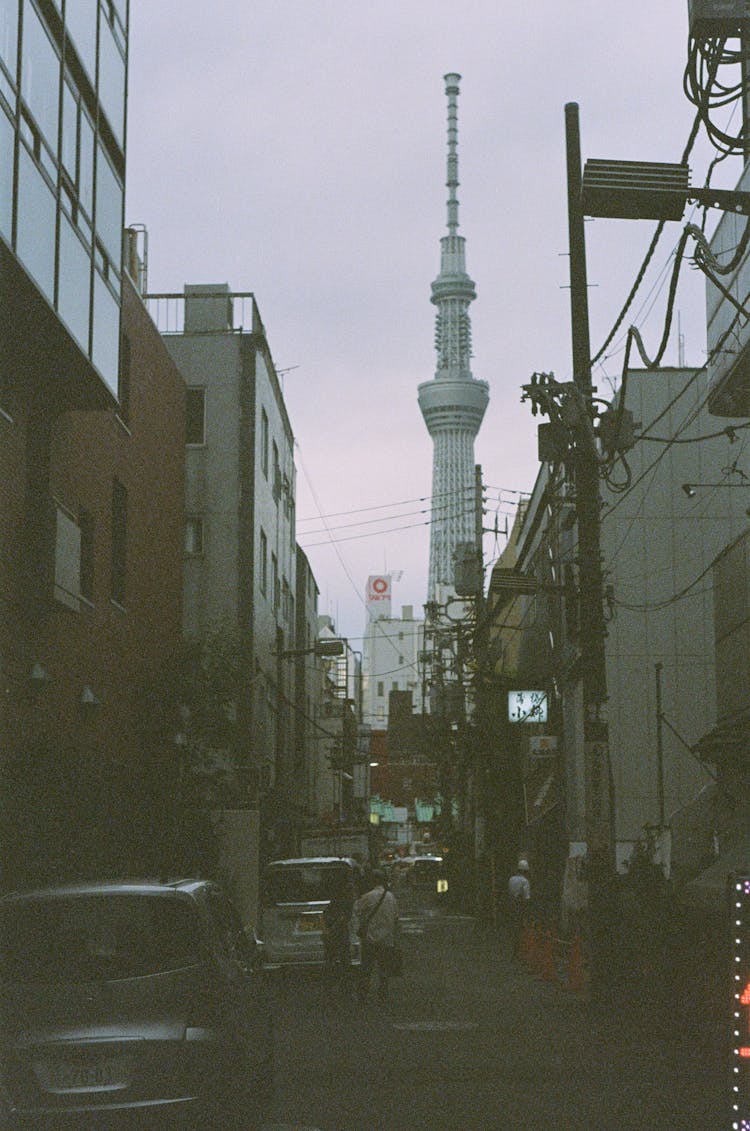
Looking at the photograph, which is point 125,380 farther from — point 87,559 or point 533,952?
point 533,952

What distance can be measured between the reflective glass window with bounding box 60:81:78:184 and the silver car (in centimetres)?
1252

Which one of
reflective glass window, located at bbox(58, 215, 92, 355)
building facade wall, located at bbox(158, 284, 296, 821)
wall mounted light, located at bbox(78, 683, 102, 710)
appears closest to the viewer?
reflective glass window, located at bbox(58, 215, 92, 355)

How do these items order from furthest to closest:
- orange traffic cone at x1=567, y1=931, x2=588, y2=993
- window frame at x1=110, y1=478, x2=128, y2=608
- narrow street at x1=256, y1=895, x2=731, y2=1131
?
window frame at x1=110, y1=478, x2=128, y2=608
orange traffic cone at x1=567, y1=931, x2=588, y2=993
narrow street at x1=256, y1=895, x2=731, y2=1131

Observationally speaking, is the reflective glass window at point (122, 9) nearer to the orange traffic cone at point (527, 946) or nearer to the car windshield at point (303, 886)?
the car windshield at point (303, 886)

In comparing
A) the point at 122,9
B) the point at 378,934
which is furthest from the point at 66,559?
the point at 122,9

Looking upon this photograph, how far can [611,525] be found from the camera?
136ft

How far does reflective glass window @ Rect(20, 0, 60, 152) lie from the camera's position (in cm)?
1742

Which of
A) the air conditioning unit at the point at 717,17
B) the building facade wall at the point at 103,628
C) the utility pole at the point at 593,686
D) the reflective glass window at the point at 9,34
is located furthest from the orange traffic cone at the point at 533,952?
the air conditioning unit at the point at 717,17

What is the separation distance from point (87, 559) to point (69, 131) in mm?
7298

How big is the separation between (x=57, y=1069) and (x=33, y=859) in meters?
9.96

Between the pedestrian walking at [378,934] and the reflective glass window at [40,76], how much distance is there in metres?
10.2

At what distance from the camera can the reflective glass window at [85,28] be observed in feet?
64.7

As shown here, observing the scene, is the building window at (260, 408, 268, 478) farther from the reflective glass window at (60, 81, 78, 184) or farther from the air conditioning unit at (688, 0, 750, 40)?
the air conditioning unit at (688, 0, 750, 40)

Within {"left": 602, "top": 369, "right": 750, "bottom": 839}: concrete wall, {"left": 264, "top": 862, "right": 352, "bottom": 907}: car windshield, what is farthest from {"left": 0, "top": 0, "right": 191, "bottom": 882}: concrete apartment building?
{"left": 602, "top": 369, "right": 750, "bottom": 839}: concrete wall
